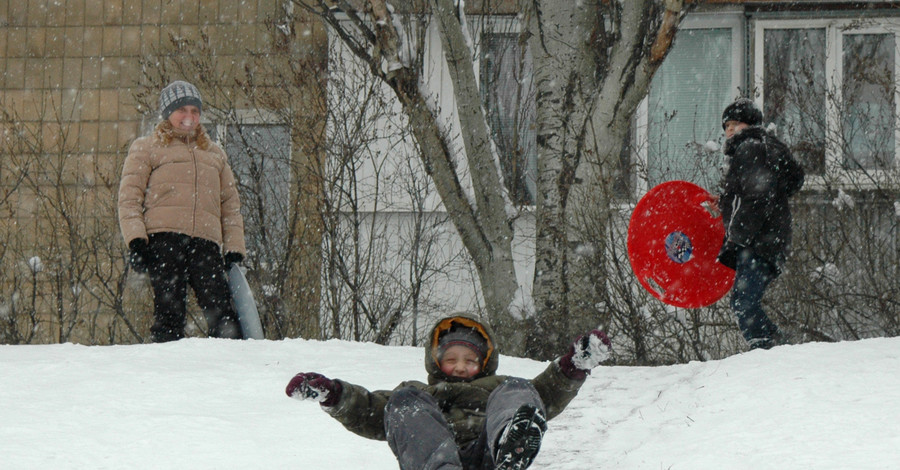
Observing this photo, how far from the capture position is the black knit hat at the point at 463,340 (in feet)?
13.6

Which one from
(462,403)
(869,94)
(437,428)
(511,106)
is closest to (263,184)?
(511,106)

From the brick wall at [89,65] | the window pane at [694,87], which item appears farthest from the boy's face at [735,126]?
the brick wall at [89,65]

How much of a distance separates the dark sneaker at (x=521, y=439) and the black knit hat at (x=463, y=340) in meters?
0.84

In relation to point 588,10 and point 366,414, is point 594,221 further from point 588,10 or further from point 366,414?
point 366,414

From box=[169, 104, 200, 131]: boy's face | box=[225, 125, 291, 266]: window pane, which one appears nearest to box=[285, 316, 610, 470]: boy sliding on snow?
box=[169, 104, 200, 131]: boy's face

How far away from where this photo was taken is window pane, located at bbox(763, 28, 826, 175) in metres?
9.88

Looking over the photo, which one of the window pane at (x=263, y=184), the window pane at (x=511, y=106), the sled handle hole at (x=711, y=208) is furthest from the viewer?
the window pane at (x=511, y=106)

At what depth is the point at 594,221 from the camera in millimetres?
7895

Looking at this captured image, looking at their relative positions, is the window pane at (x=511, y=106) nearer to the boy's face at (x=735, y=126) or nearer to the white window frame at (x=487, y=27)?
the white window frame at (x=487, y=27)

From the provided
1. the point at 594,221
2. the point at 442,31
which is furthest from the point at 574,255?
the point at 442,31

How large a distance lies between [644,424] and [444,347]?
4.18 ft

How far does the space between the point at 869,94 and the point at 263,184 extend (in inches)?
245

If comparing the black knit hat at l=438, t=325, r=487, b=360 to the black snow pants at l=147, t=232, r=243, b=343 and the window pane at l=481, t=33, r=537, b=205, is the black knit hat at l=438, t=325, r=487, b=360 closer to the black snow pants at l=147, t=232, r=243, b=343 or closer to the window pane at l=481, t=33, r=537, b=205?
the black snow pants at l=147, t=232, r=243, b=343

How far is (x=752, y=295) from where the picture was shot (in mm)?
5941
